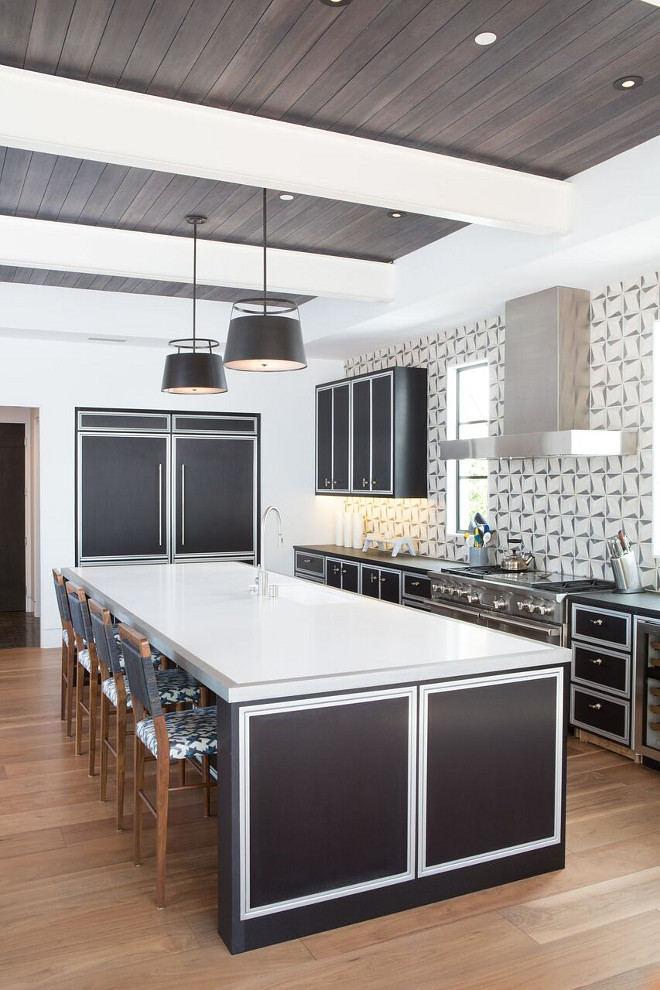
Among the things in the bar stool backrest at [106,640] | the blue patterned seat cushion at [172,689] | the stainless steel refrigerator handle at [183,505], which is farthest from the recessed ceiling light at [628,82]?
the stainless steel refrigerator handle at [183,505]

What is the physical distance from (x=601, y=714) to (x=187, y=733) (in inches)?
95.9

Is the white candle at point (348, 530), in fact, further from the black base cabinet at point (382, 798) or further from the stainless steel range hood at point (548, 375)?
the black base cabinet at point (382, 798)

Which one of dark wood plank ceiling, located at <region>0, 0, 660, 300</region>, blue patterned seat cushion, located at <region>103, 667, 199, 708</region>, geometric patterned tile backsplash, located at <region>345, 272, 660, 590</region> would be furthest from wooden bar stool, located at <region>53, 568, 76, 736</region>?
geometric patterned tile backsplash, located at <region>345, 272, 660, 590</region>

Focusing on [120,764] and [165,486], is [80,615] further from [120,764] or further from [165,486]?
[165,486]

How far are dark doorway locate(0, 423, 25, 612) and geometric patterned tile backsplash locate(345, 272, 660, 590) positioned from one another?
5261mm

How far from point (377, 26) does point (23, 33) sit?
4.01 feet

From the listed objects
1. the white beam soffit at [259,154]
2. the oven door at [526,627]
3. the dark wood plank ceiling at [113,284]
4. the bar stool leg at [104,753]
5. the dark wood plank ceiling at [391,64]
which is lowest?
the bar stool leg at [104,753]

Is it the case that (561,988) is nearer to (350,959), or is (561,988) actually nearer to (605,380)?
(350,959)

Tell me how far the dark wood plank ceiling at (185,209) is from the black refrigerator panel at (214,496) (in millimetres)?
2760

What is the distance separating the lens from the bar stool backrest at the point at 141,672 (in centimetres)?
287

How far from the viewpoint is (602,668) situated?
4324mm

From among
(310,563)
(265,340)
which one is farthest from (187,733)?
(310,563)

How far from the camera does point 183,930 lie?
2658mm

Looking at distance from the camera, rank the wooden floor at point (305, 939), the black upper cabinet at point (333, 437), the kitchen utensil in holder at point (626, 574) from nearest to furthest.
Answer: the wooden floor at point (305, 939), the kitchen utensil in holder at point (626, 574), the black upper cabinet at point (333, 437)
